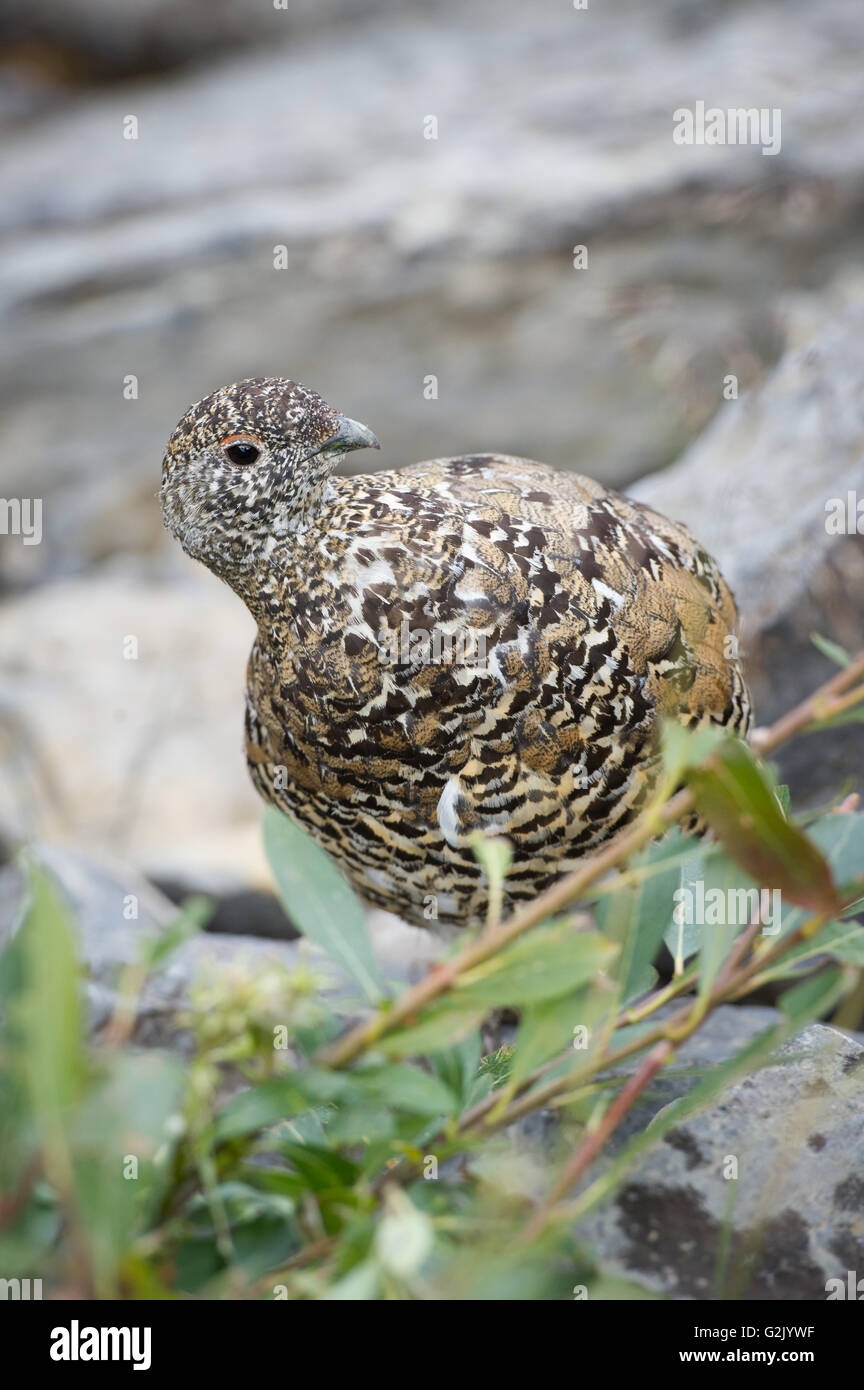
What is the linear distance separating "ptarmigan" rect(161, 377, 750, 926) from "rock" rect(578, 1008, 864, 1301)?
65 cm

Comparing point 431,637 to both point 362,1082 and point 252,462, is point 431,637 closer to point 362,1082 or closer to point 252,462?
point 252,462

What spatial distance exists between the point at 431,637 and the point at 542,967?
1.38 m

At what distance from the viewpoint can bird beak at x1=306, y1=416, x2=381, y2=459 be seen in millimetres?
2621

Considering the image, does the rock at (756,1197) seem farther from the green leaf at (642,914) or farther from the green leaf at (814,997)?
the green leaf at (814,997)

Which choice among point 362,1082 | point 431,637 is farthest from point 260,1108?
point 431,637

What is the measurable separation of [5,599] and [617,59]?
5.11 m

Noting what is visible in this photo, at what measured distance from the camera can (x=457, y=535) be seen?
8.52ft

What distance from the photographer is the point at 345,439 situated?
2645mm

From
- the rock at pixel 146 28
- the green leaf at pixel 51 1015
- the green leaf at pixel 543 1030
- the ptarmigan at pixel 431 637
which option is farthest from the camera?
the rock at pixel 146 28

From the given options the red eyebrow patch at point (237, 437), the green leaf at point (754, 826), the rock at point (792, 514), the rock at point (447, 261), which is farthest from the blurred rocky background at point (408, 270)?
the green leaf at point (754, 826)

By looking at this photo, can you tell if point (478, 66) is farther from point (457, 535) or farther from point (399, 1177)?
point (399, 1177)

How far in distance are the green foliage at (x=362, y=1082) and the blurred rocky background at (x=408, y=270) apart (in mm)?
4852

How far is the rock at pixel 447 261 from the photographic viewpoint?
7168mm

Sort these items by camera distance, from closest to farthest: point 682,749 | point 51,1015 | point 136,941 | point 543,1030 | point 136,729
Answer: point 51,1015 < point 682,749 < point 543,1030 < point 136,941 < point 136,729
